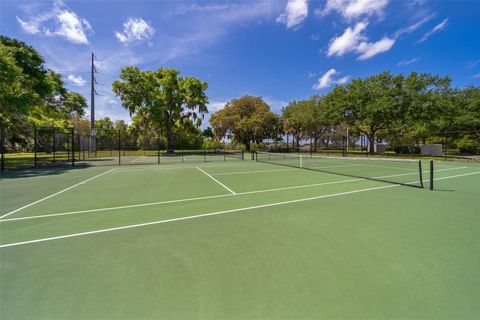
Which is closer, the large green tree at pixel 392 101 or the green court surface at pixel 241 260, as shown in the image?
the green court surface at pixel 241 260

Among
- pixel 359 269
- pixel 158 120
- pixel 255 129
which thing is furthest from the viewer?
pixel 255 129

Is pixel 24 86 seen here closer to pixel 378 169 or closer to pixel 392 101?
pixel 378 169

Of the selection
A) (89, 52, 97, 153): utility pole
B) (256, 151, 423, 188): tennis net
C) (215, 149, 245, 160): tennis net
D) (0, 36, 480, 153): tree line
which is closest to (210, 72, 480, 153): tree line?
(0, 36, 480, 153): tree line

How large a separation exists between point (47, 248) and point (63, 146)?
90.1 ft

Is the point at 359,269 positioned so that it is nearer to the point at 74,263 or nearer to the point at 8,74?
the point at 74,263

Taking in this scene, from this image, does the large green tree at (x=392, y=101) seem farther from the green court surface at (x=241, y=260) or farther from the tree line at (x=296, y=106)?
the green court surface at (x=241, y=260)

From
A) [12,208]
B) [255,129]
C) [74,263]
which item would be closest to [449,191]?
[74,263]

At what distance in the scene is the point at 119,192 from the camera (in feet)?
22.5

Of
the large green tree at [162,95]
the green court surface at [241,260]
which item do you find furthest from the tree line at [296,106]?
the green court surface at [241,260]

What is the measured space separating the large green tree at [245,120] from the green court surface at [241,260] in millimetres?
31840

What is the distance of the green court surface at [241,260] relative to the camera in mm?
1940

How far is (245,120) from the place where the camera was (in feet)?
119

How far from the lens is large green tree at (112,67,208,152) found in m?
27.7

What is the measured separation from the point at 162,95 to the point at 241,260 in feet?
99.7
